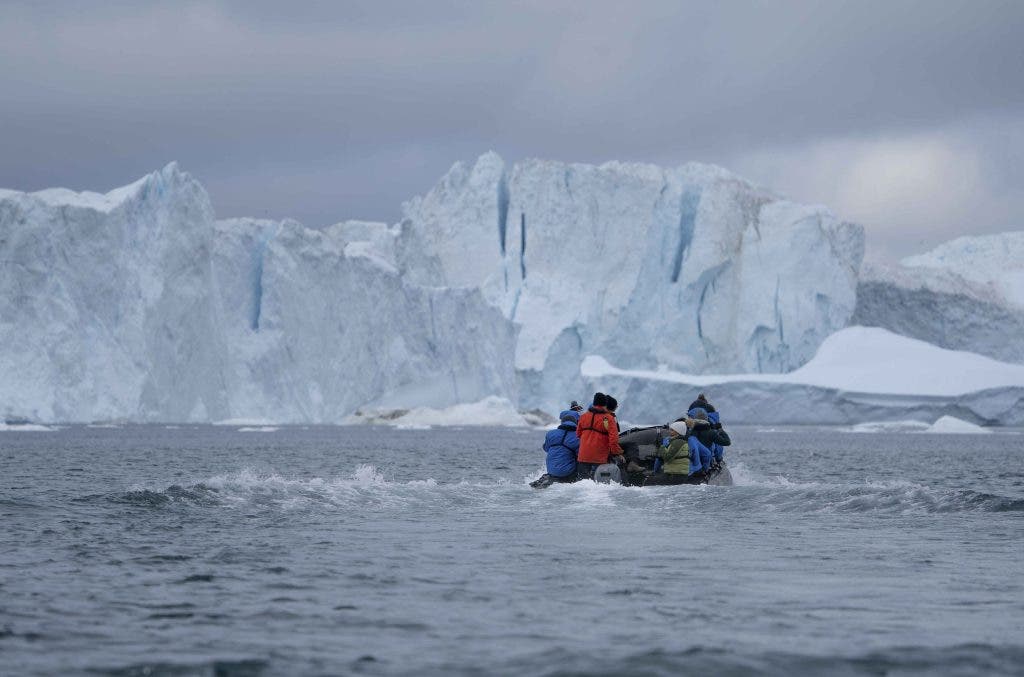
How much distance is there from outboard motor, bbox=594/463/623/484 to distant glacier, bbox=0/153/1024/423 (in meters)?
28.9

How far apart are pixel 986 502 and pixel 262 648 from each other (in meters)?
9.58

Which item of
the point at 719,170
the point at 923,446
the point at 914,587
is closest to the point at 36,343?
the point at 923,446

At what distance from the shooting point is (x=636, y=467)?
1579 cm

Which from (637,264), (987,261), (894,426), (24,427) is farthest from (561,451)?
(987,261)

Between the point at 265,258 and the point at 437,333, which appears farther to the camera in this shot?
the point at 437,333

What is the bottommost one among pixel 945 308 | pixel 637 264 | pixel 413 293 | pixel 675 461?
pixel 675 461

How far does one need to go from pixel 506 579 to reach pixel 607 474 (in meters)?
7.66

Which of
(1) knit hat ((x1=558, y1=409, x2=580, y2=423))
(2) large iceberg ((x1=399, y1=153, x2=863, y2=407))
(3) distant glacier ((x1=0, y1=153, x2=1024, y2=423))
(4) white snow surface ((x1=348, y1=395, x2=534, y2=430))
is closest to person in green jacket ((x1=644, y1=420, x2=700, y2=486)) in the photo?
(1) knit hat ((x1=558, y1=409, x2=580, y2=423))

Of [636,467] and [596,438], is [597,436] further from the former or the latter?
[636,467]

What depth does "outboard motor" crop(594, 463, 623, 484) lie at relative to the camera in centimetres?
1538

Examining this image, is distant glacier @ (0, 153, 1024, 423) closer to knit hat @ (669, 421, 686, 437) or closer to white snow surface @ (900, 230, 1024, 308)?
white snow surface @ (900, 230, 1024, 308)

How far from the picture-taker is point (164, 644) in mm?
5754

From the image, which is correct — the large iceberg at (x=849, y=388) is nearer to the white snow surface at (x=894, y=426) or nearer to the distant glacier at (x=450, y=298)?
the distant glacier at (x=450, y=298)

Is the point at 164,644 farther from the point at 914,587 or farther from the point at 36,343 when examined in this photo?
the point at 36,343
